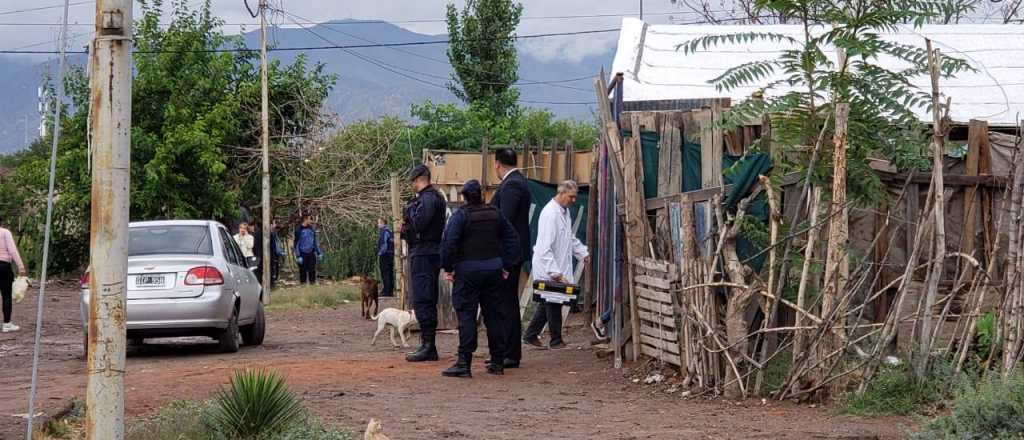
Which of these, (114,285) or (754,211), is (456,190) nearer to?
(754,211)

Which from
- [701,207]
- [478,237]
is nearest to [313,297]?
[478,237]

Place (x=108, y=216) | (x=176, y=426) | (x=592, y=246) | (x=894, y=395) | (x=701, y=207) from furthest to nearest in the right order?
(x=592, y=246) < (x=701, y=207) < (x=894, y=395) < (x=176, y=426) < (x=108, y=216)

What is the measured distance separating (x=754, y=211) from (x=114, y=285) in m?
5.71

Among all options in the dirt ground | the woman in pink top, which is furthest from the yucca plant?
the woman in pink top

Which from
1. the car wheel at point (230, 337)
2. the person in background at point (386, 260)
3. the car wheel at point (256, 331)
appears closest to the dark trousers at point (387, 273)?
the person in background at point (386, 260)

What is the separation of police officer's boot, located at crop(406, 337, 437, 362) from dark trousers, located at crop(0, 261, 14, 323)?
7.37m

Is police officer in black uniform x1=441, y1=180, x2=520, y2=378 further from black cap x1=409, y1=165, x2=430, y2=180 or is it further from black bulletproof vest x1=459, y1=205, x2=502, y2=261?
black cap x1=409, y1=165, x2=430, y2=180

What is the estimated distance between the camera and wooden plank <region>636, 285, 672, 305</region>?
34.4 feet

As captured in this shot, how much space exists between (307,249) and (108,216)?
73.7ft

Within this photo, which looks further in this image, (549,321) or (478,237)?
(549,321)

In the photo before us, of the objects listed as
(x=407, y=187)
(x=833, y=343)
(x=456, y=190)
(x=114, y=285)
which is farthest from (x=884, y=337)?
(x=407, y=187)

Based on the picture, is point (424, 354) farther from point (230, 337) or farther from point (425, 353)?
point (230, 337)

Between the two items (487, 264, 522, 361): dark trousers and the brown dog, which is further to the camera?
the brown dog

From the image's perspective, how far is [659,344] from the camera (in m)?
10.7
